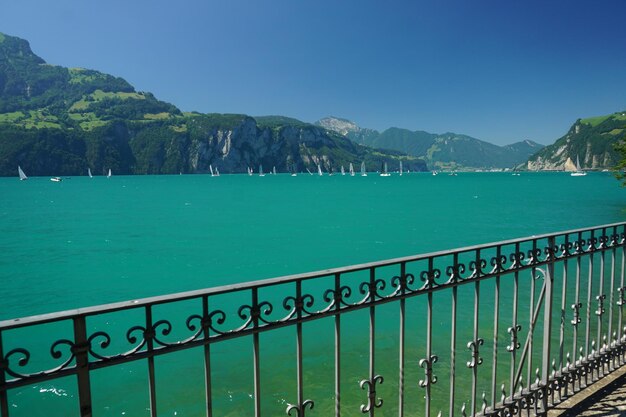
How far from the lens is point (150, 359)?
8.07ft

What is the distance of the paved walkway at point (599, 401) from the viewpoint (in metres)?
4.46

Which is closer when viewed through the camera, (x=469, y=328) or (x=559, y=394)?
(x=559, y=394)

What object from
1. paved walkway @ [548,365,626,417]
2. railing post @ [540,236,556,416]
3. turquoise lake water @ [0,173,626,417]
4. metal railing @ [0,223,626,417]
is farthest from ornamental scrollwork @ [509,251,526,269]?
turquoise lake water @ [0,173,626,417]

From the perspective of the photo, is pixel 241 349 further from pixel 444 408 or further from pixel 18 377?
pixel 18 377

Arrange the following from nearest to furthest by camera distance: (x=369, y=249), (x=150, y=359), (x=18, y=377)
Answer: (x=18, y=377)
(x=150, y=359)
(x=369, y=249)

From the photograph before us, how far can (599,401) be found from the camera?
4707 mm

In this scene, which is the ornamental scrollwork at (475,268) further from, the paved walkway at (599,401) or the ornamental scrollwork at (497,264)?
the paved walkway at (599,401)

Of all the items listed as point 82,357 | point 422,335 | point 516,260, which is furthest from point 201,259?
point 82,357

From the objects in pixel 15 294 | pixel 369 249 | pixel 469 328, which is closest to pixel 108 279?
pixel 15 294

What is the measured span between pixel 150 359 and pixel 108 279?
73.4 ft

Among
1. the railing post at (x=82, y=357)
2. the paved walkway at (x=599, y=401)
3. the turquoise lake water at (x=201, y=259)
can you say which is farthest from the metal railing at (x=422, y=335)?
the turquoise lake water at (x=201, y=259)

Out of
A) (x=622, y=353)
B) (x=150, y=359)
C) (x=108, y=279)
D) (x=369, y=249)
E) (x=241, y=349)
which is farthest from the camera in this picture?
(x=369, y=249)

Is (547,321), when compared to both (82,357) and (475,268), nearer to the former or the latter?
(475,268)

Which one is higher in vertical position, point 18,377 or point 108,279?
point 18,377
